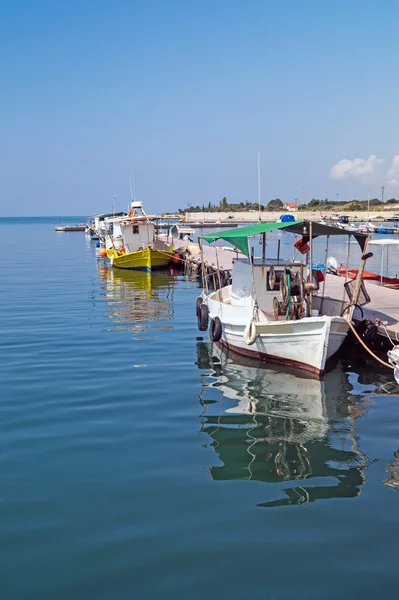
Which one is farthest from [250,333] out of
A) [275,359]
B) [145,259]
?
[145,259]

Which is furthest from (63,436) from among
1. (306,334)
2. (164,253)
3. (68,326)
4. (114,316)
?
(164,253)

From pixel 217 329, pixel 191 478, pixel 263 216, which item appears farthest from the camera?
pixel 263 216

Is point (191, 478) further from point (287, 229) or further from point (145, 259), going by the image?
point (145, 259)

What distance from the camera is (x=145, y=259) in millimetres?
37781

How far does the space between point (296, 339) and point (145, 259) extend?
2522cm

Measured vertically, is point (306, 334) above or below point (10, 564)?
above

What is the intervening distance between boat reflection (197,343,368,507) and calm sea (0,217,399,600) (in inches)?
1.3

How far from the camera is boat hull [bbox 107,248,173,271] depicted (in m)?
37.7

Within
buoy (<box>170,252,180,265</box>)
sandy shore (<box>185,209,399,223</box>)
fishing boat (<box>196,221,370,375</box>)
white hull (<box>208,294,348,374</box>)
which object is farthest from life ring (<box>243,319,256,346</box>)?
sandy shore (<box>185,209,399,223</box>)

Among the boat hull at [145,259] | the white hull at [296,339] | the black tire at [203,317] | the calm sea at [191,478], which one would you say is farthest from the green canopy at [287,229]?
the boat hull at [145,259]

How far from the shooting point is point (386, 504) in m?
7.48

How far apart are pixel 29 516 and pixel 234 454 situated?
3265mm

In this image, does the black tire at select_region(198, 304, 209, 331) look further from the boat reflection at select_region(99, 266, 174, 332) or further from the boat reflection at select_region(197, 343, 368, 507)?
the boat reflection at select_region(197, 343, 368, 507)

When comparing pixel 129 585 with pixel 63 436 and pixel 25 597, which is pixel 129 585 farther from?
pixel 63 436
